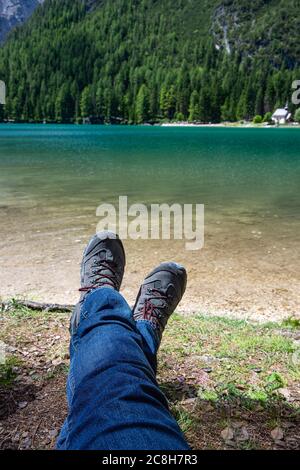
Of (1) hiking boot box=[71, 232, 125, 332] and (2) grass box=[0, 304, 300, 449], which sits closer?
(2) grass box=[0, 304, 300, 449]

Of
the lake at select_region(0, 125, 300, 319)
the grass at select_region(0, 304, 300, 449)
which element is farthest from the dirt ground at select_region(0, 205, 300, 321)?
the grass at select_region(0, 304, 300, 449)

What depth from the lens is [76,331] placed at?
105 inches

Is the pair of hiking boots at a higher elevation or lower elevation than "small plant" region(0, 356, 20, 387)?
higher

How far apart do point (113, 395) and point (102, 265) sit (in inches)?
80.7

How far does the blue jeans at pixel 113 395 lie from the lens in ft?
5.75

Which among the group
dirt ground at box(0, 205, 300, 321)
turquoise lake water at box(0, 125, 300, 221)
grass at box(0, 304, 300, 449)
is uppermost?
grass at box(0, 304, 300, 449)

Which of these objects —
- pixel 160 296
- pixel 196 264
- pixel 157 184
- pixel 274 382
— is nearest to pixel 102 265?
pixel 160 296

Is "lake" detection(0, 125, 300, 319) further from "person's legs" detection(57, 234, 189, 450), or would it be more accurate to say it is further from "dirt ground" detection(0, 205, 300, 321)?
"person's legs" detection(57, 234, 189, 450)

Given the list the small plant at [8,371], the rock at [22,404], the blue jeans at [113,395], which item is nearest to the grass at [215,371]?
the small plant at [8,371]

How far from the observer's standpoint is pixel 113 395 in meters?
1.94

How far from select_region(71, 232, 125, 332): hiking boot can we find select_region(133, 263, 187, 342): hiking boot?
0.92 ft

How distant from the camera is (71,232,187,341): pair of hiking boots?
343cm

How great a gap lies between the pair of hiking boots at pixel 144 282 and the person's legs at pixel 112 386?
0.17 m

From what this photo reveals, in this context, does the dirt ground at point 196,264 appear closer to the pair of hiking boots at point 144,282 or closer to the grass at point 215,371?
the grass at point 215,371
